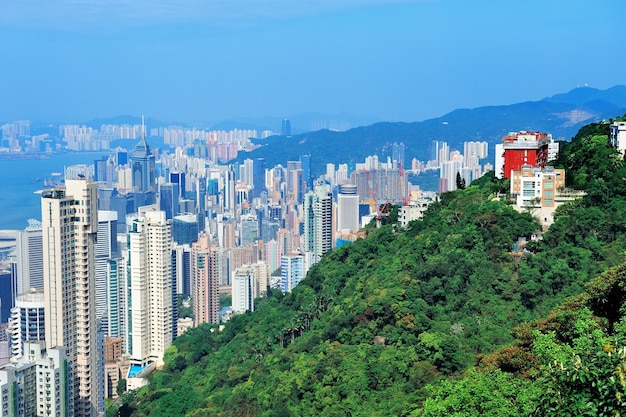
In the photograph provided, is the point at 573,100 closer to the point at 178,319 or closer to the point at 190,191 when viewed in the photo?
the point at 190,191

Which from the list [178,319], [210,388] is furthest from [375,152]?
[210,388]

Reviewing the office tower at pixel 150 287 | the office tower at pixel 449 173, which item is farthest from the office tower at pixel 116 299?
the office tower at pixel 449 173

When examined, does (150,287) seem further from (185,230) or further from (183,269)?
(185,230)

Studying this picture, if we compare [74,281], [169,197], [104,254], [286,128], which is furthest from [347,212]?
[286,128]

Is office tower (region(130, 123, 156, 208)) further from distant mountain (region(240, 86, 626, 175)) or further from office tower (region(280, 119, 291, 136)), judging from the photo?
office tower (region(280, 119, 291, 136))

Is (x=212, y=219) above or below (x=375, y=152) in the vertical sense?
below
